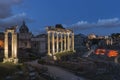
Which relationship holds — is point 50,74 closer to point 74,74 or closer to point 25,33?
point 74,74

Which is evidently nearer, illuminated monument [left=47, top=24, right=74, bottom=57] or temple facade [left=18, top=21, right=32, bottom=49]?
illuminated monument [left=47, top=24, right=74, bottom=57]

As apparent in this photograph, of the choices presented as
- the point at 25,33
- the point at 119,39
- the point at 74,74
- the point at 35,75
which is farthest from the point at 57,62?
the point at 119,39

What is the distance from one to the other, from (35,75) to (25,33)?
75503 mm

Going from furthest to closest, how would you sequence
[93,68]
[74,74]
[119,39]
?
[119,39]
[93,68]
[74,74]

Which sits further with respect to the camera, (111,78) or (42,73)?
(111,78)

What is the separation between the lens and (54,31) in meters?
61.2

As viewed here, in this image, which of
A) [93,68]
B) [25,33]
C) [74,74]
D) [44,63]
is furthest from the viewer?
[25,33]

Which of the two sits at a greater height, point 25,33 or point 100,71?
point 25,33

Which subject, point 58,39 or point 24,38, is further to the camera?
point 24,38

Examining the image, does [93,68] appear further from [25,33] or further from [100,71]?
[25,33]

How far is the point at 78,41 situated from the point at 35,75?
134 meters

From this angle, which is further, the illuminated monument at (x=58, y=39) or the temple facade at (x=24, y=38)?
the temple facade at (x=24, y=38)

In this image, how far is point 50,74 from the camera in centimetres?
4103

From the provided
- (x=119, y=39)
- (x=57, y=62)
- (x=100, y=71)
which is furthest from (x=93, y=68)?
(x=119, y=39)
